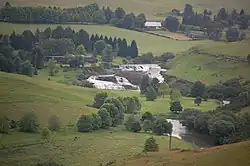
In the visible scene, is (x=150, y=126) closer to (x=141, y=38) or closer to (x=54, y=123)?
(x=54, y=123)

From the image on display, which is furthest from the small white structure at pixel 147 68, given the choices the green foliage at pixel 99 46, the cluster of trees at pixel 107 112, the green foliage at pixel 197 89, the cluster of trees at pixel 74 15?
the cluster of trees at pixel 107 112

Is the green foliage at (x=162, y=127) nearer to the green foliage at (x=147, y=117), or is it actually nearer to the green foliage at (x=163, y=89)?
the green foliage at (x=147, y=117)

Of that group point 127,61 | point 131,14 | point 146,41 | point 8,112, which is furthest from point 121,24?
point 8,112

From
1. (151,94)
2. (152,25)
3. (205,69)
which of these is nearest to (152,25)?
(152,25)

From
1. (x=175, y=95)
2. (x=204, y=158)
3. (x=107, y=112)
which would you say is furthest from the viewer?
(x=175, y=95)

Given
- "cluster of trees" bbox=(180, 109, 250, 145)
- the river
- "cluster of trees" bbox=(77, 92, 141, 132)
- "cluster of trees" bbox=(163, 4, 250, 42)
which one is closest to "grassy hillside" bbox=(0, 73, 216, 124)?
"cluster of trees" bbox=(77, 92, 141, 132)

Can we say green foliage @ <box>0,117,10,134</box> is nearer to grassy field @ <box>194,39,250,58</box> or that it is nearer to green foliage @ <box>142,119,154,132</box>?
green foliage @ <box>142,119,154,132</box>
